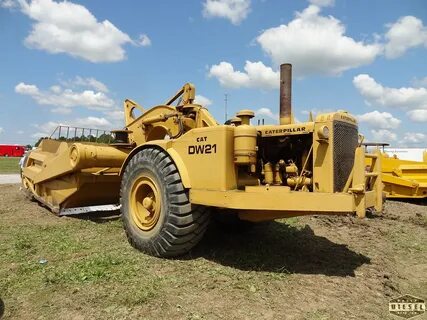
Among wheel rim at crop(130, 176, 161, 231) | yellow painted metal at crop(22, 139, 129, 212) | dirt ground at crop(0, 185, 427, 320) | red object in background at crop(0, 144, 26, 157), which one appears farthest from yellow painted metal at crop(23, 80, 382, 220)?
red object in background at crop(0, 144, 26, 157)

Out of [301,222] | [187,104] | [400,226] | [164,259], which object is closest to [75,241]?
[164,259]

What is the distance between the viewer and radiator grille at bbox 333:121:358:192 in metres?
4.38

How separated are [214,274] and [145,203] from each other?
1.39 meters

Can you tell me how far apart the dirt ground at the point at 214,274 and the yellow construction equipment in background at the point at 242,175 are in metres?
0.44

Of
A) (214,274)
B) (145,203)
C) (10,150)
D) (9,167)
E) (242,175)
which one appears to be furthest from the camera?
(10,150)

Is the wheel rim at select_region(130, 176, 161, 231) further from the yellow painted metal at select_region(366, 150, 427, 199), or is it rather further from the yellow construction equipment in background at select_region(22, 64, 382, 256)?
the yellow painted metal at select_region(366, 150, 427, 199)

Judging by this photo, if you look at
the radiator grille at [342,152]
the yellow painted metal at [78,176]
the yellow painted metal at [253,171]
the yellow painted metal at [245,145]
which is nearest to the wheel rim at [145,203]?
the yellow painted metal at [253,171]

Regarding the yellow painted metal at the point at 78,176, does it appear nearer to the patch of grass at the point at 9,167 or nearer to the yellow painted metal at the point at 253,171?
the yellow painted metal at the point at 253,171

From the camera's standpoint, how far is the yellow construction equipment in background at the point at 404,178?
35.9 feet

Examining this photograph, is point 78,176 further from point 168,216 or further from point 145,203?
point 168,216

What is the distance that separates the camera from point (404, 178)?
36.6ft

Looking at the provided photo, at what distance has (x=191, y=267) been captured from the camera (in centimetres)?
450

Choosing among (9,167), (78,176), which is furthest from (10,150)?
(78,176)

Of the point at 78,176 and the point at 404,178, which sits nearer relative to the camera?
the point at 78,176
